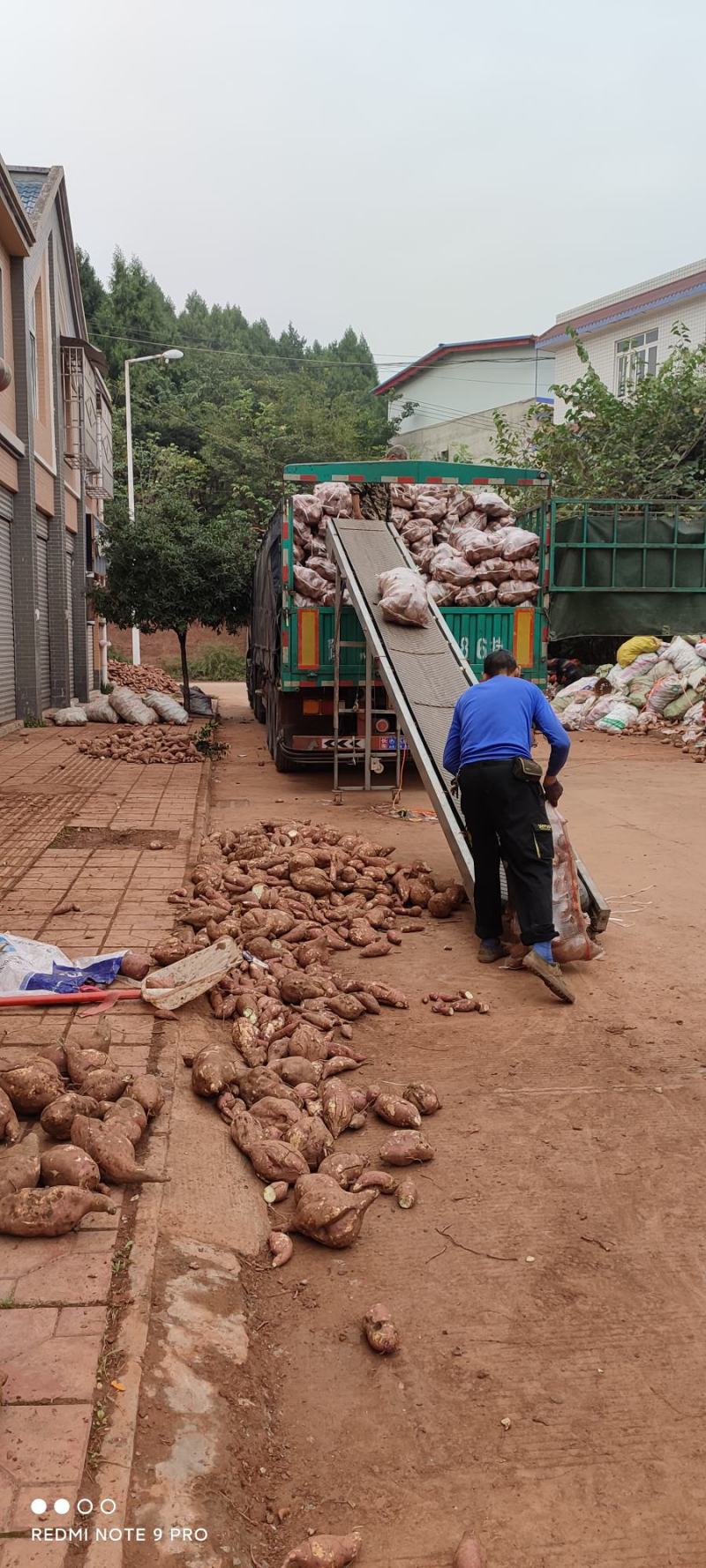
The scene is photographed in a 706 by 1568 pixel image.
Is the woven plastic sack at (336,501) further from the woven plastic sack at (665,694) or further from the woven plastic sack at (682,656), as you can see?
the woven plastic sack at (682,656)

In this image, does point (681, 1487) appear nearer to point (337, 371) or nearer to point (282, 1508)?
point (282, 1508)

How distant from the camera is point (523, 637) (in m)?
10.2

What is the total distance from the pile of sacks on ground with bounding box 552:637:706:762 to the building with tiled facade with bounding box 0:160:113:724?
8.27 meters

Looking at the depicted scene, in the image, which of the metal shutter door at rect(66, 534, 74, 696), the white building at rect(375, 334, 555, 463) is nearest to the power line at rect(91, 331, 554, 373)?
the white building at rect(375, 334, 555, 463)

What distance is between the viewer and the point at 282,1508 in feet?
7.07

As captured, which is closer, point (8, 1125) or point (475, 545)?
point (8, 1125)

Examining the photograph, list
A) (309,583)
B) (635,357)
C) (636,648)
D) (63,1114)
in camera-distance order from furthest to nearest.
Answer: (635,357), (636,648), (309,583), (63,1114)

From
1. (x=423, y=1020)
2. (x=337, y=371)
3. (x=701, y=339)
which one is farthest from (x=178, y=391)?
(x=423, y=1020)

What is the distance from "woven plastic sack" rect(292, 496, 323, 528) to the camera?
395 inches

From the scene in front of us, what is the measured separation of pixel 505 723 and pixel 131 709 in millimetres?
12881

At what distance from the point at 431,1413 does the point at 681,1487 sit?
1.76 feet

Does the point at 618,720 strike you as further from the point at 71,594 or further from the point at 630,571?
the point at 71,594

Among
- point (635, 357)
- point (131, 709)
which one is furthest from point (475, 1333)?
point (635, 357)

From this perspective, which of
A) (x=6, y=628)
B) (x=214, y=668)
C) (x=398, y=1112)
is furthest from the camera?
(x=214, y=668)
